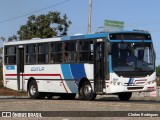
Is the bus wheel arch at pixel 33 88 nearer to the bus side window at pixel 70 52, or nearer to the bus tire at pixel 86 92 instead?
the bus side window at pixel 70 52

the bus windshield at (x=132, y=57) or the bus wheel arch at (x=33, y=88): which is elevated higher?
the bus windshield at (x=132, y=57)

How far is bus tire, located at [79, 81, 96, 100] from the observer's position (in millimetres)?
25094

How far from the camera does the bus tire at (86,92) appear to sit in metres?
25.1

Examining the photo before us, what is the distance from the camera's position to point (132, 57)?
949 inches

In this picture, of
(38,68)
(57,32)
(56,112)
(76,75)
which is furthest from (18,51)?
(57,32)

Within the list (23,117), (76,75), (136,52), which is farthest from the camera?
(76,75)

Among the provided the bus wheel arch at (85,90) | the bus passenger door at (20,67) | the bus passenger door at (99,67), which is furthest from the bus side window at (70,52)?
the bus passenger door at (20,67)

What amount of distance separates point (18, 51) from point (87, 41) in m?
6.47

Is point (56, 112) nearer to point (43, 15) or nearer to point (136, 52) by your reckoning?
point (136, 52)

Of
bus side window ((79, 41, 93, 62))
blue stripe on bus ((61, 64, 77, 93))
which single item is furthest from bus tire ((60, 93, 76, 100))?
bus side window ((79, 41, 93, 62))

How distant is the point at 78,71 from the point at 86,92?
109cm

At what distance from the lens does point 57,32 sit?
183 feet

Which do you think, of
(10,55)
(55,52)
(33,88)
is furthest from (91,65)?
(10,55)

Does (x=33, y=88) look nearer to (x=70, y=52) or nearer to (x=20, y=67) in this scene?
(x=20, y=67)
